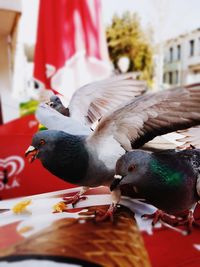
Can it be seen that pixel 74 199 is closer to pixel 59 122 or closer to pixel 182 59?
pixel 59 122

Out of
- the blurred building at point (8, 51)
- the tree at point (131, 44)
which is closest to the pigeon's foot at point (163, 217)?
the blurred building at point (8, 51)

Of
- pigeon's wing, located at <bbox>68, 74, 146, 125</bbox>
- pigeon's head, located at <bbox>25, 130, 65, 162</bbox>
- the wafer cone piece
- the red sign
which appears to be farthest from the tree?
the wafer cone piece

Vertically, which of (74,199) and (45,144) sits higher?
(45,144)

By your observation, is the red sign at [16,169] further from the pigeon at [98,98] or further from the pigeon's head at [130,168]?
the pigeon's head at [130,168]

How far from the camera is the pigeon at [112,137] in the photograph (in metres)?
0.62

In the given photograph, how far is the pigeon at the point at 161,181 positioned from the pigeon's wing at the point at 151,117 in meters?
0.07

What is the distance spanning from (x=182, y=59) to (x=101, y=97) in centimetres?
1008

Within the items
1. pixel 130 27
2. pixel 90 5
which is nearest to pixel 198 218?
pixel 90 5

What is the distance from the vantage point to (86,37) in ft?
7.72

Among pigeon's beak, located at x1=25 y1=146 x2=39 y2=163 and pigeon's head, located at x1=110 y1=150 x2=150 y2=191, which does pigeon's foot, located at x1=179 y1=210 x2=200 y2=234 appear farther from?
pigeon's beak, located at x1=25 y1=146 x2=39 y2=163

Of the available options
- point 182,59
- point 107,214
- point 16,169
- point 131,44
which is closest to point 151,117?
point 107,214

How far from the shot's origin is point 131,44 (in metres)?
13.5

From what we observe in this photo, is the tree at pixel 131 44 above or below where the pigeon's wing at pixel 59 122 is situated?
above

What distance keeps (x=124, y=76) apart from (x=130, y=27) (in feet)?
45.8
